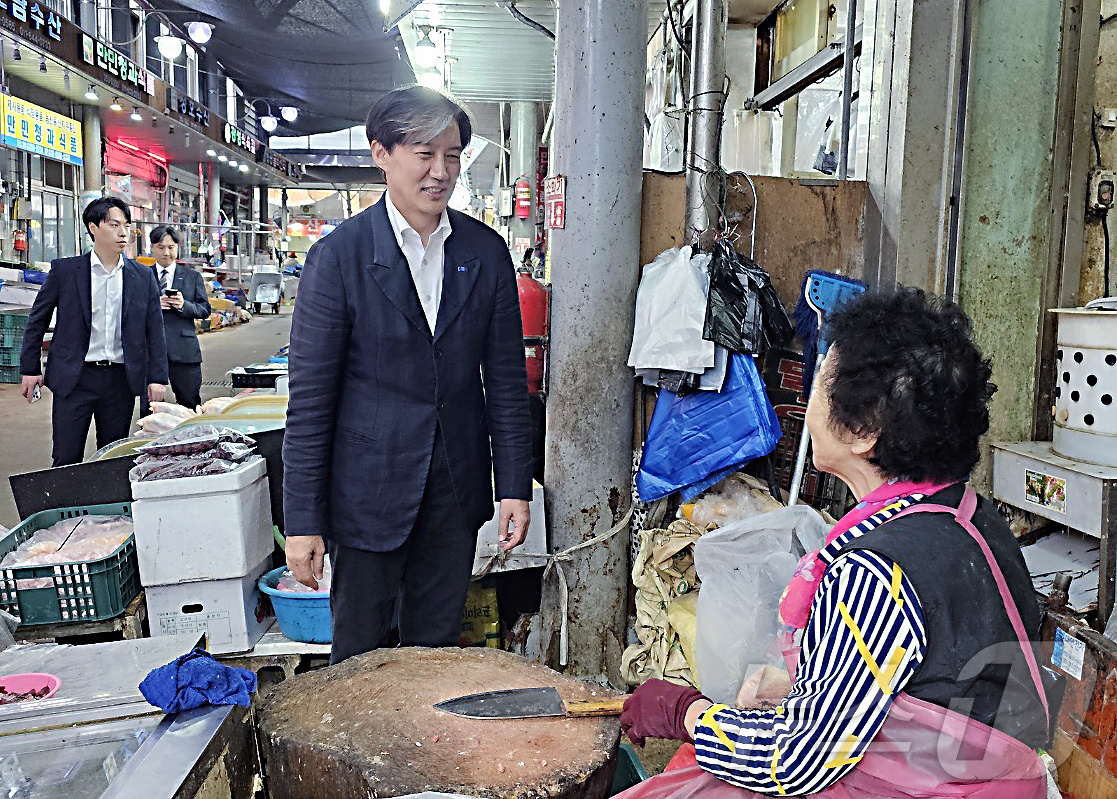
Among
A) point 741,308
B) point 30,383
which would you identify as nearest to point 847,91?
point 741,308

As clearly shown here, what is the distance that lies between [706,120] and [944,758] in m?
2.92

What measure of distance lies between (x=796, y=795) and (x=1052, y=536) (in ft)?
8.02

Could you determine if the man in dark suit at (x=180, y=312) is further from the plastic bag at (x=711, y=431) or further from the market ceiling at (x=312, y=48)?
the plastic bag at (x=711, y=431)

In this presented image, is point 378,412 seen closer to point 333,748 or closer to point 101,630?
point 333,748

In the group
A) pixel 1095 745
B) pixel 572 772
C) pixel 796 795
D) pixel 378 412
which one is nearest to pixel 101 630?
pixel 378 412

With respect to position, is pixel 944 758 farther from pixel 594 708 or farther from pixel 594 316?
pixel 594 316

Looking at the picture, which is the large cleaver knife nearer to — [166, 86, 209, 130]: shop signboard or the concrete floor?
the concrete floor

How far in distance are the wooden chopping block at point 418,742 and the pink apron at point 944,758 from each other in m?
0.66

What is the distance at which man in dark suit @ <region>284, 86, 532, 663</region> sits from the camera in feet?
7.30

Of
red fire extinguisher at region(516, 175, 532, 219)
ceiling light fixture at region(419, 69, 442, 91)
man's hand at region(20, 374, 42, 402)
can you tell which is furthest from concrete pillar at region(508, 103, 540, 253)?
man's hand at region(20, 374, 42, 402)

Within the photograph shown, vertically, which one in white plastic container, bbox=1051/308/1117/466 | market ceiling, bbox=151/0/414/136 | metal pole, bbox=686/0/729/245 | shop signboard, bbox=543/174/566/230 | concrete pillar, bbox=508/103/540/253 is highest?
market ceiling, bbox=151/0/414/136

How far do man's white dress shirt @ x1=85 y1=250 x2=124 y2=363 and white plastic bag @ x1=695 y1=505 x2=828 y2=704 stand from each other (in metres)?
3.51

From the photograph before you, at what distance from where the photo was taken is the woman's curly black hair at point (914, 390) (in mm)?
1382

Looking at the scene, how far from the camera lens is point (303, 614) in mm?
3307
